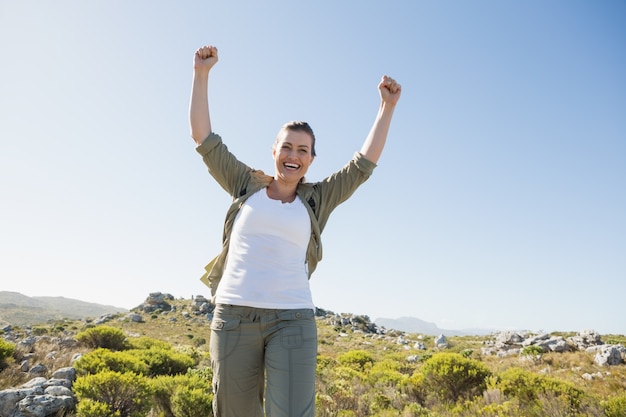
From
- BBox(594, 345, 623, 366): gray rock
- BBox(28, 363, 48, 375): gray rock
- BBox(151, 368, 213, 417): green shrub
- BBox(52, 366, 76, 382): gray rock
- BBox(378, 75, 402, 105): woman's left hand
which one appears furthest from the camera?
BBox(594, 345, 623, 366): gray rock

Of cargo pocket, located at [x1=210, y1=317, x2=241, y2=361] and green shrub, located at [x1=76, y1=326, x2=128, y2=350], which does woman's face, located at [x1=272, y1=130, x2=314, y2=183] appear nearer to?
cargo pocket, located at [x1=210, y1=317, x2=241, y2=361]

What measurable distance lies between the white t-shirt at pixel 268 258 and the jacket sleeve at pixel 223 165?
262 mm

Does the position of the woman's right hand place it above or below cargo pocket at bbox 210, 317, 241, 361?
above

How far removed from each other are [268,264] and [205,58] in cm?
150

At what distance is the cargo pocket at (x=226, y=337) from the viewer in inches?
78.4

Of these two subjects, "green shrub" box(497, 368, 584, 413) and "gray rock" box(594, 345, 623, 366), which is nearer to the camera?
"green shrub" box(497, 368, 584, 413)

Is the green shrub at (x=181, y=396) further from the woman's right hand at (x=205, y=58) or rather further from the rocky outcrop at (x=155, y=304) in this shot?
the rocky outcrop at (x=155, y=304)

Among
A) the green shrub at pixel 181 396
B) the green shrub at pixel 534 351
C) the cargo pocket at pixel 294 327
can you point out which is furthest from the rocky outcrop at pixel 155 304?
the cargo pocket at pixel 294 327

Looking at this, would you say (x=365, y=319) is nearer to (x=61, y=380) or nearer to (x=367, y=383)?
(x=367, y=383)

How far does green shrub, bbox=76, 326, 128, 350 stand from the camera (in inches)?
545

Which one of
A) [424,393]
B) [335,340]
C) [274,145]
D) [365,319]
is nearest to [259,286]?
[274,145]

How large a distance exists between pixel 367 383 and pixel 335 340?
28.3 meters

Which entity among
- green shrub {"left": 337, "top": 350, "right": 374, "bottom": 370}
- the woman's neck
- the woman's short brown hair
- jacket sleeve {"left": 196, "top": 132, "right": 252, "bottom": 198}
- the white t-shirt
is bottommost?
green shrub {"left": 337, "top": 350, "right": 374, "bottom": 370}

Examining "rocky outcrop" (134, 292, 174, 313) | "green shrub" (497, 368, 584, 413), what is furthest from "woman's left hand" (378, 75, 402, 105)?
"rocky outcrop" (134, 292, 174, 313)
